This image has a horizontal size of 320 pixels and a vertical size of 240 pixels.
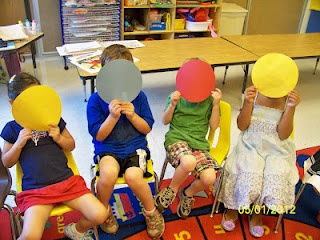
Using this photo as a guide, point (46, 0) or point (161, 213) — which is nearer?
point (161, 213)

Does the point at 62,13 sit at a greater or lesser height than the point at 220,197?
greater

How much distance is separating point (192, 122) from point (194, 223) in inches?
20.8

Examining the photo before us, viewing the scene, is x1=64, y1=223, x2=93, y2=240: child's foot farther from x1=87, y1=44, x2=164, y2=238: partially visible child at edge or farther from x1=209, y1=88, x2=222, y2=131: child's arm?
x1=209, y1=88, x2=222, y2=131: child's arm

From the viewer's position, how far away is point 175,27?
3916mm

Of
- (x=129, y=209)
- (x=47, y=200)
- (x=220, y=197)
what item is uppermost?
(x=47, y=200)

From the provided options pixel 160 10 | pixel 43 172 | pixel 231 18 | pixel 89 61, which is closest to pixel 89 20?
pixel 160 10

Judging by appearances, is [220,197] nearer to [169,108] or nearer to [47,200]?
[169,108]

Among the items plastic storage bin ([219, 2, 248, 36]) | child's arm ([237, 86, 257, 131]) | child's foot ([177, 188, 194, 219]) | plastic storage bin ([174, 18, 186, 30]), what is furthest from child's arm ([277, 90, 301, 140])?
plastic storage bin ([219, 2, 248, 36])

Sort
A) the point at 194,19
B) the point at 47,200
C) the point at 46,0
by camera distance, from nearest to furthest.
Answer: the point at 47,200, the point at 46,0, the point at 194,19

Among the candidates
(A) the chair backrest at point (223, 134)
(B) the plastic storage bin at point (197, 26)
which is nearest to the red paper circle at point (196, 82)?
(A) the chair backrest at point (223, 134)

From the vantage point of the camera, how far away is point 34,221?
124 centimetres

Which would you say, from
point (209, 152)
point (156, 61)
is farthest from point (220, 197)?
point (156, 61)

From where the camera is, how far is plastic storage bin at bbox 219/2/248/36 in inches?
164

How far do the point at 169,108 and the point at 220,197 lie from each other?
0.54 m
